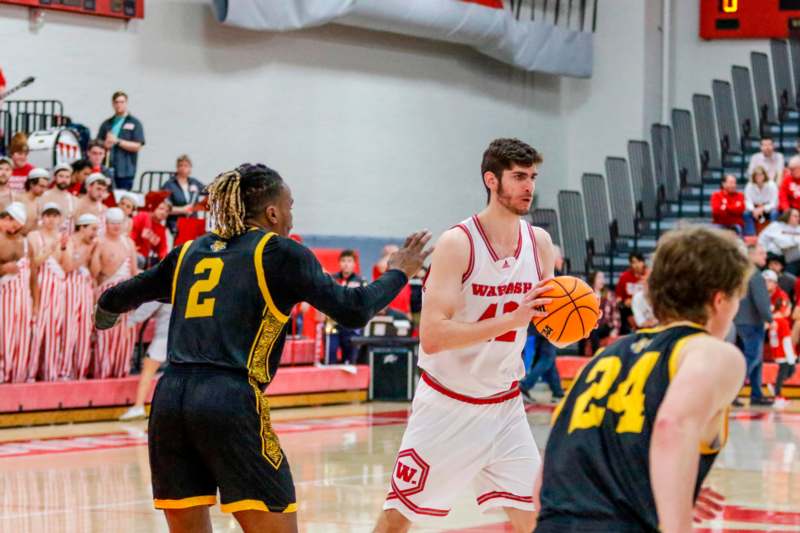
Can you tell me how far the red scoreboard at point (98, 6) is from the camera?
61.9ft

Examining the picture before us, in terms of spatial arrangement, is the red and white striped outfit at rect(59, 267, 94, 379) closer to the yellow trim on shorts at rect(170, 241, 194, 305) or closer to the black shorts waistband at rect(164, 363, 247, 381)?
the yellow trim on shorts at rect(170, 241, 194, 305)

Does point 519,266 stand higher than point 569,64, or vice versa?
point 569,64

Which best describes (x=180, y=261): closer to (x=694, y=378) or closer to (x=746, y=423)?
(x=694, y=378)

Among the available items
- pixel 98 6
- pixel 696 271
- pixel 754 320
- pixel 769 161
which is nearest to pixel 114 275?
pixel 98 6

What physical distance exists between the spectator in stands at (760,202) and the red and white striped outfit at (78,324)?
464 inches

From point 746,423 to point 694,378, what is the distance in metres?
12.8

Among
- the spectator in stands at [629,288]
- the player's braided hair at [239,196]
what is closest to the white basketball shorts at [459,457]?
the player's braided hair at [239,196]

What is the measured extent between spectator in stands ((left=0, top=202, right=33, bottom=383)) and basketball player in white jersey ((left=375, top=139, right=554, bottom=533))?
329 inches

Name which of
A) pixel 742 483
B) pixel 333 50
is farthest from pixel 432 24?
pixel 742 483

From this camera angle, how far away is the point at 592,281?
19.9m

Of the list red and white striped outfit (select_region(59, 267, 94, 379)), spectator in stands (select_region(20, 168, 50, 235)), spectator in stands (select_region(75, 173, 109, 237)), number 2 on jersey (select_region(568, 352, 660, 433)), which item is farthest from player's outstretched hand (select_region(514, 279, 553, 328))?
spectator in stands (select_region(75, 173, 109, 237))

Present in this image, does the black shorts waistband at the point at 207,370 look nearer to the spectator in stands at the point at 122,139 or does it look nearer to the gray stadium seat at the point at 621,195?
the spectator in stands at the point at 122,139

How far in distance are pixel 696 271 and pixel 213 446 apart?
2087mm

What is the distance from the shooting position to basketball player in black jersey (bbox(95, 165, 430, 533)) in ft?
15.3
